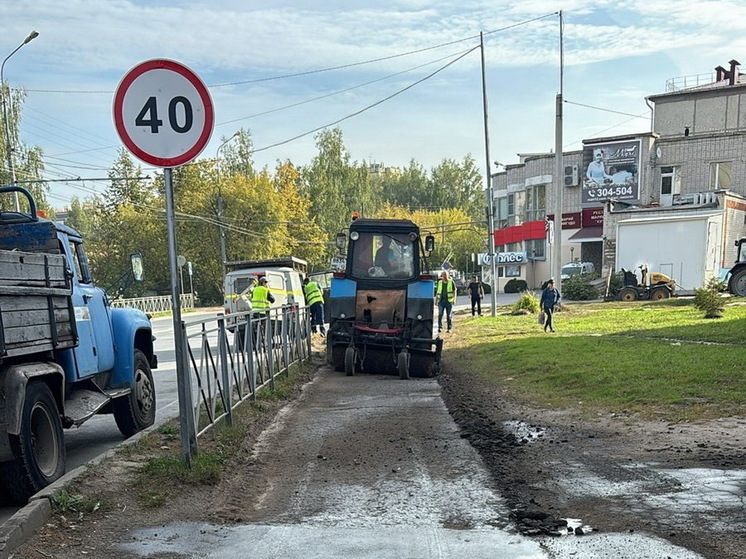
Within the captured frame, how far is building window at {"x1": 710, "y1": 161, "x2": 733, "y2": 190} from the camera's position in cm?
4291

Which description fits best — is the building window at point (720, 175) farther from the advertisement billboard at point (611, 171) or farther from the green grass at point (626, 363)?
the green grass at point (626, 363)

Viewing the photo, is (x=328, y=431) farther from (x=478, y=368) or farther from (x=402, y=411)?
(x=478, y=368)

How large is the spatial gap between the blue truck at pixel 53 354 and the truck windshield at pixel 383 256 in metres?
5.61

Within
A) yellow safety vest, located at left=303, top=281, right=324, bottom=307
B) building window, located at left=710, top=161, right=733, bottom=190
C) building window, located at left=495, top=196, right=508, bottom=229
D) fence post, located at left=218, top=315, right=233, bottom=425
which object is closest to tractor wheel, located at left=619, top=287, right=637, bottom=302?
yellow safety vest, located at left=303, top=281, right=324, bottom=307

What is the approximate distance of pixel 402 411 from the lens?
8477mm

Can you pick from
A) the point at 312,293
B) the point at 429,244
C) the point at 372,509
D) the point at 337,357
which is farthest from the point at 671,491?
the point at 312,293

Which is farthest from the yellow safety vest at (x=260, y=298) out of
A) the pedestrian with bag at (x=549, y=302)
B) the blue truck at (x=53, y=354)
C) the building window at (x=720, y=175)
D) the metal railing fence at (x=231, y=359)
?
the building window at (x=720, y=175)

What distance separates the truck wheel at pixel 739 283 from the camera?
2668 cm

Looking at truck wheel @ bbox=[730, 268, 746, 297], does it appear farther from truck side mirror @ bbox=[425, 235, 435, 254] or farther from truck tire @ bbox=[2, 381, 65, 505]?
truck tire @ bbox=[2, 381, 65, 505]

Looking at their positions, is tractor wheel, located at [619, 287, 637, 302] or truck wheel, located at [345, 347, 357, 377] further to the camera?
tractor wheel, located at [619, 287, 637, 302]

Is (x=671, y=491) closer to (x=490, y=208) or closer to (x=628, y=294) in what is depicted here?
(x=490, y=208)

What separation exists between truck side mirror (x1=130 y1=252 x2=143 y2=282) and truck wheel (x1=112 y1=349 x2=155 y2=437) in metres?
0.90

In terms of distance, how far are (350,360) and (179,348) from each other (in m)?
6.74

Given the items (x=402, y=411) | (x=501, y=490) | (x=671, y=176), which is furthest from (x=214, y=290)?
(x=501, y=490)
